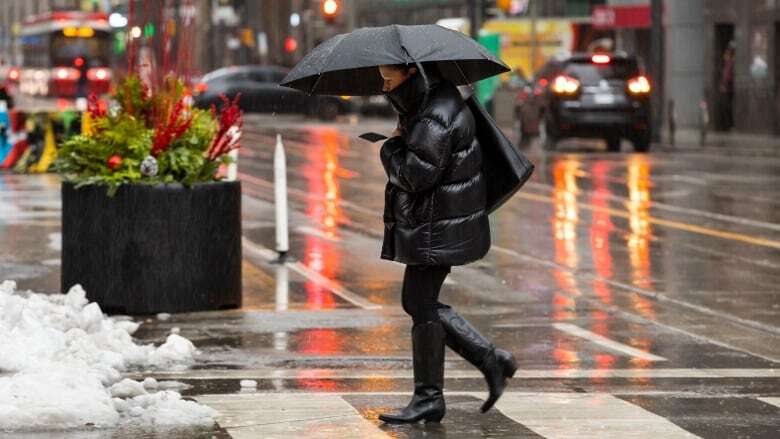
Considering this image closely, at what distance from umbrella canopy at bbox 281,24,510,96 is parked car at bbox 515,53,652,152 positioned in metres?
24.7

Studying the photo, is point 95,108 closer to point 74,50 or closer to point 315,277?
point 315,277

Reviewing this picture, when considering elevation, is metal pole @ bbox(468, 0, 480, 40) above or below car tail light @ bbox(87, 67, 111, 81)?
above

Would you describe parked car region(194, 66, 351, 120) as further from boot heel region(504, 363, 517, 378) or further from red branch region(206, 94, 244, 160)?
boot heel region(504, 363, 517, 378)

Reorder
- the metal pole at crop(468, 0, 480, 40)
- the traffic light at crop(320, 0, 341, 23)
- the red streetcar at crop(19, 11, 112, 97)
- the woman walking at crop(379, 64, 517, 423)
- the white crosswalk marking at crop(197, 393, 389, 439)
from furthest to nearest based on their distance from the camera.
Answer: the red streetcar at crop(19, 11, 112, 97)
the metal pole at crop(468, 0, 480, 40)
the traffic light at crop(320, 0, 341, 23)
the woman walking at crop(379, 64, 517, 423)
the white crosswalk marking at crop(197, 393, 389, 439)

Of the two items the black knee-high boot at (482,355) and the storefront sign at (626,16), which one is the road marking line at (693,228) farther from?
the storefront sign at (626,16)

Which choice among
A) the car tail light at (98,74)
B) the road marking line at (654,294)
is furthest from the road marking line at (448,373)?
the car tail light at (98,74)

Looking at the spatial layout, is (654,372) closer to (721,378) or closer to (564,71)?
(721,378)

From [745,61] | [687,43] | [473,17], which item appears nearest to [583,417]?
[745,61]

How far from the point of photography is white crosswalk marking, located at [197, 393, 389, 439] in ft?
25.8

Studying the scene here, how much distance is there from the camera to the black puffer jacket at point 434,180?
314 inches

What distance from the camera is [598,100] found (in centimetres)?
3312

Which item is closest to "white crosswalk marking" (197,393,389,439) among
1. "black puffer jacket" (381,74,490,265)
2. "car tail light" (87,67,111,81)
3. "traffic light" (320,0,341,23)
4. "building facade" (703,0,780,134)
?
"black puffer jacket" (381,74,490,265)

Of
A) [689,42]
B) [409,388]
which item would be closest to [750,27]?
[689,42]

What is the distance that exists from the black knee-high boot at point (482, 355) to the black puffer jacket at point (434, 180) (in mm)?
343
